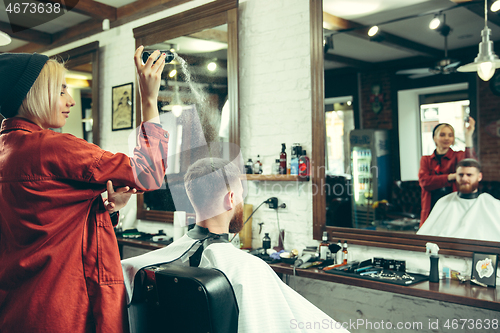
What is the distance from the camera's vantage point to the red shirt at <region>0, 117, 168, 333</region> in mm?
1039

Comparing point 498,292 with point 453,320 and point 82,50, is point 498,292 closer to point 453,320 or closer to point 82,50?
point 453,320

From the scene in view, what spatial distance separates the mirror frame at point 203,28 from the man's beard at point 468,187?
59.0 inches

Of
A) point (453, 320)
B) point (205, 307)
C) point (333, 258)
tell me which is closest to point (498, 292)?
point (453, 320)

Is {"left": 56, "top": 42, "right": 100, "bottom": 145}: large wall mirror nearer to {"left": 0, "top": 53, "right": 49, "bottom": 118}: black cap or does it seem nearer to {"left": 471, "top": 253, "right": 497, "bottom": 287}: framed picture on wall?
{"left": 0, "top": 53, "right": 49, "bottom": 118}: black cap

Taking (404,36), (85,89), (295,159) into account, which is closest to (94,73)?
(85,89)

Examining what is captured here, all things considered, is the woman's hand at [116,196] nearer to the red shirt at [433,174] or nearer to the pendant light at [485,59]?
the red shirt at [433,174]

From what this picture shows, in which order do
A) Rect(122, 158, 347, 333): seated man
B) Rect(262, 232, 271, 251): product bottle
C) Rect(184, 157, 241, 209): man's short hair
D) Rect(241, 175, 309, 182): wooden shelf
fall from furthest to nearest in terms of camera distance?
1. Rect(262, 232, 271, 251): product bottle
2. Rect(241, 175, 309, 182): wooden shelf
3. Rect(184, 157, 241, 209): man's short hair
4. Rect(122, 158, 347, 333): seated man

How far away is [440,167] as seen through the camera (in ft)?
6.95

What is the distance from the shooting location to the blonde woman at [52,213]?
1.04 m

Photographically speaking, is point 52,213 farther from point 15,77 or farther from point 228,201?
point 228,201

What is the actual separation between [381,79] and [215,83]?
1.25 metres

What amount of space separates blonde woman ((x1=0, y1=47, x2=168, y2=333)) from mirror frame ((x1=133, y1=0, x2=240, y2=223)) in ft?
5.95

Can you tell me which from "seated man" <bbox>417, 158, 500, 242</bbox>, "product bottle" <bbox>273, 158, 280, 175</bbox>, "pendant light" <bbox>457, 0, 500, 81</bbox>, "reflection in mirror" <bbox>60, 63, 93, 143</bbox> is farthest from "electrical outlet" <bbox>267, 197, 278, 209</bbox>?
"reflection in mirror" <bbox>60, 63, 93, 143</bbox>

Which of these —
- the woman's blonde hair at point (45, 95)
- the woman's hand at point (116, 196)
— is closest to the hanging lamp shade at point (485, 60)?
the woman's hand at point (116, 196)
